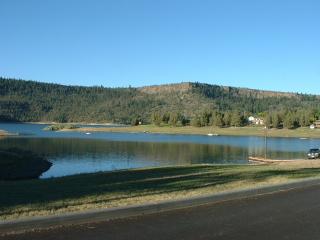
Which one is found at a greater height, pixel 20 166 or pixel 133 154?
pixel 133 154

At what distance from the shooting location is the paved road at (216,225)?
8891mm

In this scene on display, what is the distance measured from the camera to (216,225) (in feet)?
32.1

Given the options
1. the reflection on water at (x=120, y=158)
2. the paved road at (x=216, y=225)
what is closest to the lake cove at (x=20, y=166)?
the reflection on water at (x=120, y=158)

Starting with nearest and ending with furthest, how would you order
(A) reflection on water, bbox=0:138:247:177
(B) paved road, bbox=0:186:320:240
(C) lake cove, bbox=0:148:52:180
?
(B) paved road, bbox=0:186:320:240, (C) lake cove, bbox=0:148:52:180, (A) reflection on water, bbox=0:138:247:177

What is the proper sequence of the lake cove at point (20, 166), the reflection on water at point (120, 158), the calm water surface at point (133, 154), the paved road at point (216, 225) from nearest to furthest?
the paved road at point (216, 225) < the lake cove at point (20, 166) < the reflection on water at point (120, 158) < the calm water surface at point (133, 154)

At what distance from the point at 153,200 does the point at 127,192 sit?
252 cm

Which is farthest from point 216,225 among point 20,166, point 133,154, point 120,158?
point 133,154

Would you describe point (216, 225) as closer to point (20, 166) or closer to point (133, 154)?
point (20, 166)

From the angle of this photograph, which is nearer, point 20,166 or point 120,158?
point 20,166

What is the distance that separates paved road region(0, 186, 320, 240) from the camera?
8.89 m

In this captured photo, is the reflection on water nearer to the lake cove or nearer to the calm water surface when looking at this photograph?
the calm water surface

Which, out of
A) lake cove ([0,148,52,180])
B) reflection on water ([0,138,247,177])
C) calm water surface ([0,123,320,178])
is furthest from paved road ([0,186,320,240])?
reflection on water ([0,138,247,177])

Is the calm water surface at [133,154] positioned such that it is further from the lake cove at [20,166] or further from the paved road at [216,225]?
the paved road at [216,225]

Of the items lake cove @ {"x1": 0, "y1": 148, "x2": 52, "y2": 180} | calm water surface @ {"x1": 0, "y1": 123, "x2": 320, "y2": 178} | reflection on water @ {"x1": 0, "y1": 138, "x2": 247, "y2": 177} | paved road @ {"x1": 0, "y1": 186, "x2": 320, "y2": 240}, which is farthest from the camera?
calm water surface @ {"x1": 0, "y1": 123, "x2": 320, "y2": 178}
